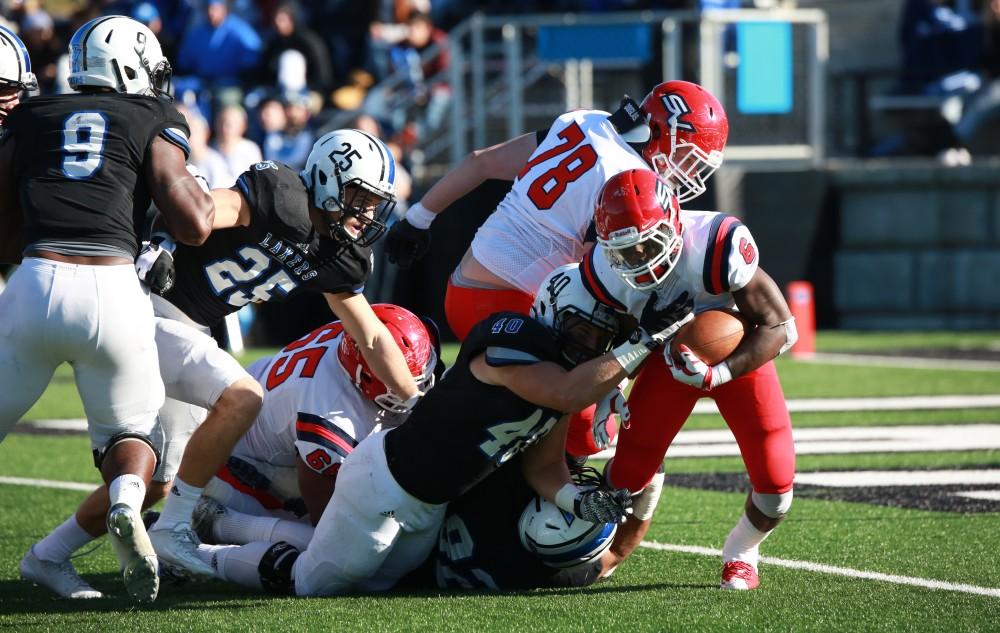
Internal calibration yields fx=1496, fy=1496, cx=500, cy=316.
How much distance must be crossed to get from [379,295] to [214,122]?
8.57ft

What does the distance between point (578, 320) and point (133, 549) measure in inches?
51.4

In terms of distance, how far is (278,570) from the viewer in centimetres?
439

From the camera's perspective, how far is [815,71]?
1197cm

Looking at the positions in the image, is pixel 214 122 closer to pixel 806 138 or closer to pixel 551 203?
pixel 806 138

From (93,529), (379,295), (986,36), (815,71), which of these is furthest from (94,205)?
(986,36)

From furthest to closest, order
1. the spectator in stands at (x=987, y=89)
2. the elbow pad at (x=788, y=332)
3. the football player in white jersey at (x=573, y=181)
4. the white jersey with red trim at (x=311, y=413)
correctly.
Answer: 1. the spectator in stands at (x=987, y=89)
2. the football player in white jersey at (x=573, y=181)
3. the white jersey with red trim at (x=311, y=413)
4. the elbow pad at (x=788, y=332)

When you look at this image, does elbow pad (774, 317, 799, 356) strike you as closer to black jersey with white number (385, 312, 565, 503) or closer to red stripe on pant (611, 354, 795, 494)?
red stripe on pant (611, 354, 795, 494)

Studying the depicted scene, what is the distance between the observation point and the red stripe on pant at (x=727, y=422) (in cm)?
418

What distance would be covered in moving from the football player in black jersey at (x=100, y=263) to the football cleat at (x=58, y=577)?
50cm

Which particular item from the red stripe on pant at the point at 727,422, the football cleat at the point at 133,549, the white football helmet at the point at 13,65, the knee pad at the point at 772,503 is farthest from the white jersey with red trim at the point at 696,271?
the white football helmet at the point at 13,65

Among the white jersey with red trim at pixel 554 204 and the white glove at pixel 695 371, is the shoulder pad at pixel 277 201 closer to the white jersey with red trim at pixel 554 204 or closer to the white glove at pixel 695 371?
the white jersey with red trim at pixel 554 204

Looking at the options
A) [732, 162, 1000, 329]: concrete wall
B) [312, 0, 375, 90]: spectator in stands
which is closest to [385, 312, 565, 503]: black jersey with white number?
[732, 162, 1000, 329]: concrete wall

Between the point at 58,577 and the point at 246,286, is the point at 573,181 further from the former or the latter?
the point at 58,577

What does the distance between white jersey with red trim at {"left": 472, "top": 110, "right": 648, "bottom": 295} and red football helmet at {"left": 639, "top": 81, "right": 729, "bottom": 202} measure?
11 centimetres
